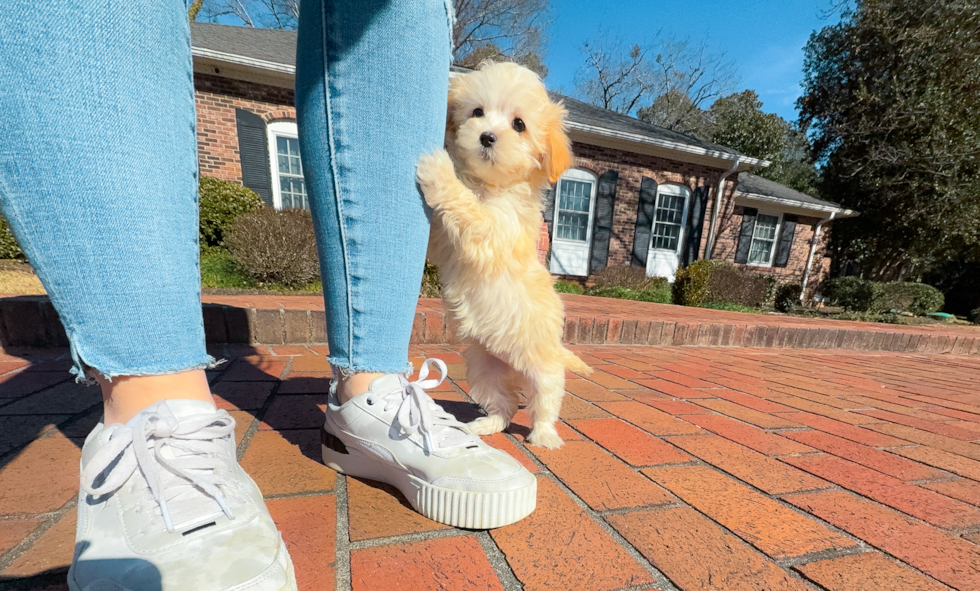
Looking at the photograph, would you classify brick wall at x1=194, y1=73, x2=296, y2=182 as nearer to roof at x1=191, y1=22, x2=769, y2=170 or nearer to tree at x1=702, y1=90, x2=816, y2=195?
roof at x1=191, y1=22, x2=769, y2=170

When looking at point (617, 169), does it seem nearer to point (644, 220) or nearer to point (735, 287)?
point (644, 220)

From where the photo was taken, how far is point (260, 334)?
8.15 feet

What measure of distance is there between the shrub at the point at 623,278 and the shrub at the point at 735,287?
4.45ft

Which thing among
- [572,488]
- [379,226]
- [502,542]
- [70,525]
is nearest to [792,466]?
[572,488]

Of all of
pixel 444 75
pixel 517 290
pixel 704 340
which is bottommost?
pixel 704 340

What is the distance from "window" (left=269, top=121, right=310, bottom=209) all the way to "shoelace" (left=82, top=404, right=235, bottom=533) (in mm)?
7666

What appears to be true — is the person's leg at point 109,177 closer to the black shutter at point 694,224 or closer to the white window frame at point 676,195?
the white window frame at point 676,195

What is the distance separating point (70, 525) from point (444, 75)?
4.19ft

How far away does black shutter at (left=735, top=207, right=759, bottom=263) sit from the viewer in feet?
39.4

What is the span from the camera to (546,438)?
1.33 meters

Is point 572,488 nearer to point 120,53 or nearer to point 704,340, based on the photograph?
point 120,53

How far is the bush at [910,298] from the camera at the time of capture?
11344 millimetres

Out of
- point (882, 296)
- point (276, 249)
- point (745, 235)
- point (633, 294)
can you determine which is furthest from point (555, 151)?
point (882, 296)

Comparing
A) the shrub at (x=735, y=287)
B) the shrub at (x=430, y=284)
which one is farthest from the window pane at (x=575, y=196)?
the shrub at (x=430, y=284)
